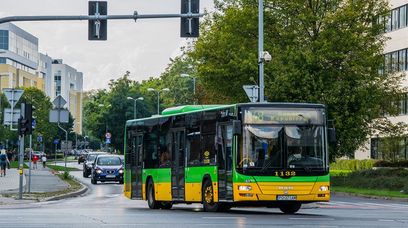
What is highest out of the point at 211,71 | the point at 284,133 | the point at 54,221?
the point at 211,71

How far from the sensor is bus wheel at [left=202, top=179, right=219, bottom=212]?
26.9 metres

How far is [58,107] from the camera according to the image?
142 ft

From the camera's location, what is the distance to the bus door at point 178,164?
95.7ft

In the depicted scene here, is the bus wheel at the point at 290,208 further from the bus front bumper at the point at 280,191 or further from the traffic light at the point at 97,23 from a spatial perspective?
the traffic light at the point at 97,23

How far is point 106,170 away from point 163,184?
27.5 m

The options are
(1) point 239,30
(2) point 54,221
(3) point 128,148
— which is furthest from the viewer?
(1) point 239,30

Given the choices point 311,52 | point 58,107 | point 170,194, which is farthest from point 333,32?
point 170,194

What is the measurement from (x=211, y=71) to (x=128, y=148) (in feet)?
97.1

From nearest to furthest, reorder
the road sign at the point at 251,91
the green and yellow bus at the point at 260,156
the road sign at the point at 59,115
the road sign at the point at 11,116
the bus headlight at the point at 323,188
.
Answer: the green and yellow bus at the point at 260,156 < the bus headlight at the point at 323,188 < the road sign at the point at 11,116 < the road sign at the point at 59,115 < the road sign at the point at 251,91

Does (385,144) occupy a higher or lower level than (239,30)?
lower

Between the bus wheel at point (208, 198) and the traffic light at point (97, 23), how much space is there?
15.9ft

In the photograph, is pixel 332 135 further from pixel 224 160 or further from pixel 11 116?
pixel 11 116

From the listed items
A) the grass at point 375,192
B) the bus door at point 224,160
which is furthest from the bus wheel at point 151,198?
the grass at point 375,192

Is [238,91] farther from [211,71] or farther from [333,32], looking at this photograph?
[333,32]
